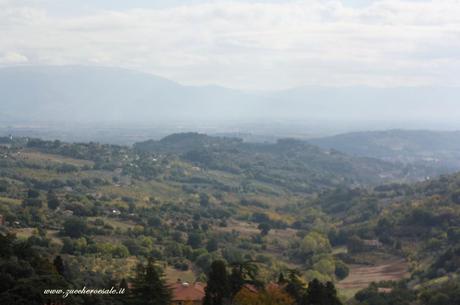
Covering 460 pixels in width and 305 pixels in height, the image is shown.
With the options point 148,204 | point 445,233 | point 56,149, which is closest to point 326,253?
point 445,233

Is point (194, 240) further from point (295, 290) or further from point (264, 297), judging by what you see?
point (264, 297)

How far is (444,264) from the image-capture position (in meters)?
83.7

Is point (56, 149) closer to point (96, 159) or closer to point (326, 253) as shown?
point (96, 159)

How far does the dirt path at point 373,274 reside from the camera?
293 feet

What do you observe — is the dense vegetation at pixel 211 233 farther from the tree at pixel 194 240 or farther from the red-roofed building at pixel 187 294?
the red-roofed building at pixel 187 294

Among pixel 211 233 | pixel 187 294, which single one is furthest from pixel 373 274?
pixel 187 294

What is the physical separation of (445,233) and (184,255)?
140 feet

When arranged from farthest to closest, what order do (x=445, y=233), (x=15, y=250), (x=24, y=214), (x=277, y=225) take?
(x=277, y=225) < (x=445, y=233) < (x=24, y=214) < (x=15, y=250)

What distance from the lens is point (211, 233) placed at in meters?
116

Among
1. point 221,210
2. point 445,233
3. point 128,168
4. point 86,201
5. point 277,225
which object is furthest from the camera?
point 128,168

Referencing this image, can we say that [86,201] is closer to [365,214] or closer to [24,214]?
[24,214]

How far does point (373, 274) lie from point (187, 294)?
49.7 metres

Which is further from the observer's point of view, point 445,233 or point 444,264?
point 445,233

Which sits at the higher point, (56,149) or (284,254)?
(56,149)
